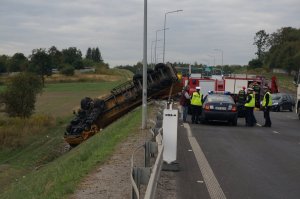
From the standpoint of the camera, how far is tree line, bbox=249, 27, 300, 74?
119125 millimetres

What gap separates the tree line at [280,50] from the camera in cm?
11912

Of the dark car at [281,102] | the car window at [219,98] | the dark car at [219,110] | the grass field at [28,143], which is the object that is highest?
the car window at [219,98]

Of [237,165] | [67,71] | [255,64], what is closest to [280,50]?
[255,64]

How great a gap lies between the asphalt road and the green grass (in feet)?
6.83

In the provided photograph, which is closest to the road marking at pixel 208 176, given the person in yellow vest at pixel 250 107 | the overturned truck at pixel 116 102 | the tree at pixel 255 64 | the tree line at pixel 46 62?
the person in yellow vest at pixel 250 107

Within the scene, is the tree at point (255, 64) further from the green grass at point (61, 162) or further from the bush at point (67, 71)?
the green grass at point (61, 162)

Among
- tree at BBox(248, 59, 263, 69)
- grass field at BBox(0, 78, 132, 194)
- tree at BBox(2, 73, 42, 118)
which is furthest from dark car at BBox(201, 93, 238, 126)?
tree at BBox(248, 59, 263, 69)

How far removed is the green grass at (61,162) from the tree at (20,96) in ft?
33.0

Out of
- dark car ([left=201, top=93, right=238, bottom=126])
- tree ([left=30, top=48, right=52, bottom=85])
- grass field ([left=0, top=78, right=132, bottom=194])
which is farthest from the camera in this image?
tree ([left=30, top=48, right=52, bottom=85])

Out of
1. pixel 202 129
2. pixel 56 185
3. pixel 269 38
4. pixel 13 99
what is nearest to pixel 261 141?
pixel 202 129

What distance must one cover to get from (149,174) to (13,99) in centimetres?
4758

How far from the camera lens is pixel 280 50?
130 meters

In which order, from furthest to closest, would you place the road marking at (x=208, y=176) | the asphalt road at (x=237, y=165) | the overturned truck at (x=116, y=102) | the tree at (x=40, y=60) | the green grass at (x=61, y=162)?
1. the tree at (x=40, y=60)
2. the overturned truck at (x=116, y=102)
3. the green grass at (x=61, y=162)
4. the asphalt road at (x=237, y=165)
5. the road marking at (x=208, y=176)

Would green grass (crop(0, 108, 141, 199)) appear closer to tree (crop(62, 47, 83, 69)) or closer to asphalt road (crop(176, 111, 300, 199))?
asphalt road (crop(176, 111, 300, 199))
